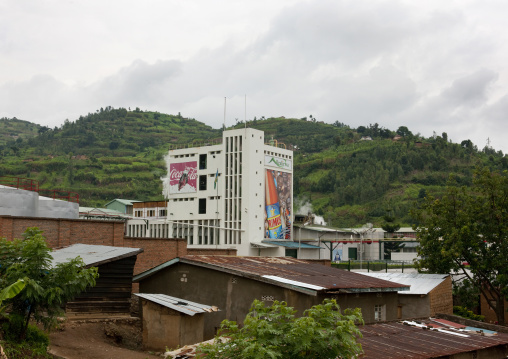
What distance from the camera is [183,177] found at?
80.5 m

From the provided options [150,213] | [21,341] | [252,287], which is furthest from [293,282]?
[150,213]

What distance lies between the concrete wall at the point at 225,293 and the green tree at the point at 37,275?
792 centimetres

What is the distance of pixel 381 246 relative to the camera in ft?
278

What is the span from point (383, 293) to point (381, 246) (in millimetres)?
56157

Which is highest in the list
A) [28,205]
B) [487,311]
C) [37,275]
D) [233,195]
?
[233,195]

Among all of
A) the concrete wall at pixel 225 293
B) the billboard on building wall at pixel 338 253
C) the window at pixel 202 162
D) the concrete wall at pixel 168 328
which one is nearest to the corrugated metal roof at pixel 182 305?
the concrete wall at pixel 168 328

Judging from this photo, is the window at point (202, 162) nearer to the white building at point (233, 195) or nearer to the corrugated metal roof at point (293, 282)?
the white building at point (233, 195)

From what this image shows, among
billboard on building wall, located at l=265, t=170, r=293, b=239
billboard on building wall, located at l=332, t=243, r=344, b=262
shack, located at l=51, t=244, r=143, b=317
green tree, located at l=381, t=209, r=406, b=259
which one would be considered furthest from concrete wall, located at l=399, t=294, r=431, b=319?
billboard on building wall, located at l=332, t=243, r=344, b=262

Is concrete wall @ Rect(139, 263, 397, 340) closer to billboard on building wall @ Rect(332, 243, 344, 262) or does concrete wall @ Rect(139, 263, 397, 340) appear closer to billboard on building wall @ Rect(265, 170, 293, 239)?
billboard on building wall @ Rect(265, 170, 293, 239)

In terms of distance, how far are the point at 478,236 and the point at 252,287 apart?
68.3 ft

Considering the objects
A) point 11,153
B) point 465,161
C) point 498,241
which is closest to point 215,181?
point 498,241

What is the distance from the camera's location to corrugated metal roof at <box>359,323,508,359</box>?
21.3 m

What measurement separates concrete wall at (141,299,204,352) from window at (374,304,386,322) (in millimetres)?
9267

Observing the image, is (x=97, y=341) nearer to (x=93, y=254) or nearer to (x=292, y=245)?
(x=93, y=254)
